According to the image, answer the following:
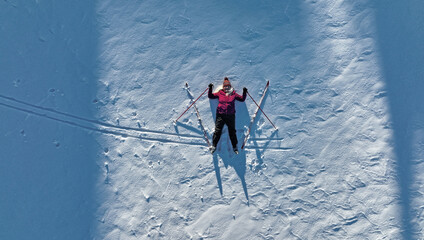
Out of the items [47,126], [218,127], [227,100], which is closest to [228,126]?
[218,127]

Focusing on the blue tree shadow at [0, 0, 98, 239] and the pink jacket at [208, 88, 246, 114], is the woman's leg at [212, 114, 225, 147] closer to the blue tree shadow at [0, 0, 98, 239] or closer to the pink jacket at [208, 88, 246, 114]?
the pink jacket at [208, 88, 246, 114]

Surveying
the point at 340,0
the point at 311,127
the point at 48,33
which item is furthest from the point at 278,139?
the point at 48,33

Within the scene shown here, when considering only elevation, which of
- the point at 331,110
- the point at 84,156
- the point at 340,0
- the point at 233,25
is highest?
the point at 340,0

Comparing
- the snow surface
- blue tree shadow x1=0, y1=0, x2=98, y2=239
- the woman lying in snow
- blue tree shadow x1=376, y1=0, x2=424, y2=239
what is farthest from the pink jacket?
blue tree shadow x1=376, y1=0, x2=424, y2=239

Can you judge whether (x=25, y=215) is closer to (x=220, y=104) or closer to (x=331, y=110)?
Result: (x=220, y=104)

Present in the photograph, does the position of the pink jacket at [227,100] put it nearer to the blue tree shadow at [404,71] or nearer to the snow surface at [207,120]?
the snow surface at [207,120]

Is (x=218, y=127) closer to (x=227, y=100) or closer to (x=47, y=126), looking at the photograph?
(x=227, y=100)
